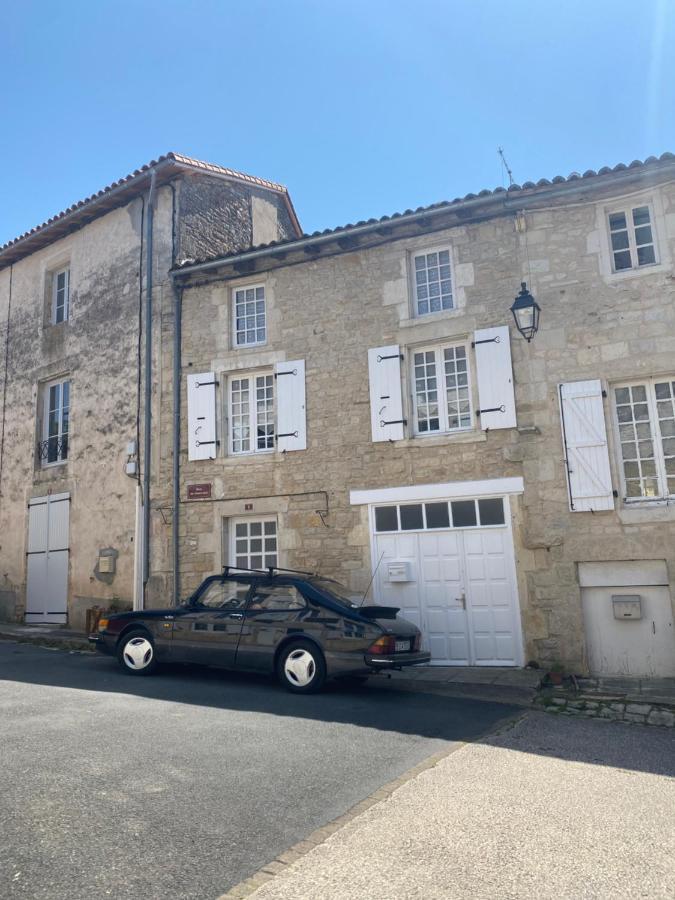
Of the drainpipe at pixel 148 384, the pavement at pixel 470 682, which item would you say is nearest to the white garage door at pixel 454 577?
the pavement at pixel 470 682

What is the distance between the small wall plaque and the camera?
11766mm

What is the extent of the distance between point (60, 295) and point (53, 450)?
10.8 ft

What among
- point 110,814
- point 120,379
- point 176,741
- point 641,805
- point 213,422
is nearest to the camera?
point 110,814

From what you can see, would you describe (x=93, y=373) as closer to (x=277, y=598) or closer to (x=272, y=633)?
(x=277, y=598)

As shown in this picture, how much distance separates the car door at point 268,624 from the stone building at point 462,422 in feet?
8.67

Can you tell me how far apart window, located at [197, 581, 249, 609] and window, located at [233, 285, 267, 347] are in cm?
481

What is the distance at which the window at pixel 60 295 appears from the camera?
14984 mm

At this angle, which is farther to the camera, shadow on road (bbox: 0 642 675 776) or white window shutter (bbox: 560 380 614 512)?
white window shutter (bbox: 560 380 614 512)

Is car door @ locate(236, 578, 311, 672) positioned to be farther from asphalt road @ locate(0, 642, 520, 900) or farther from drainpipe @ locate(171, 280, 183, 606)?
drainpipe @ locate(171, 280, 183, 606)

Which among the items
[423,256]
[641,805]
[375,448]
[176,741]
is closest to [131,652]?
[176,741]

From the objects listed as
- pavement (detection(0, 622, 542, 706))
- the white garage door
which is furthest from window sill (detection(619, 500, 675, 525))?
pavement (detection(0, 622, 542, 706))

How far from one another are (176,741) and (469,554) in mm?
5636

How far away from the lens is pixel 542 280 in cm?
1009

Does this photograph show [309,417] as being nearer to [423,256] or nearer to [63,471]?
[423,256]
